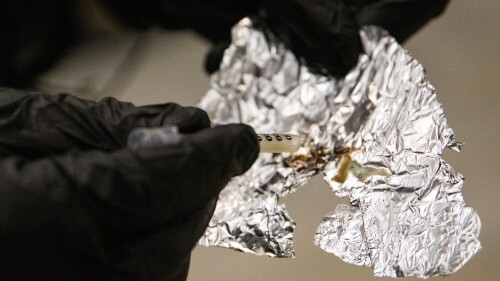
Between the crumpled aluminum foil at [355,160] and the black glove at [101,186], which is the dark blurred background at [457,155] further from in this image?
the black glove at [101,186]

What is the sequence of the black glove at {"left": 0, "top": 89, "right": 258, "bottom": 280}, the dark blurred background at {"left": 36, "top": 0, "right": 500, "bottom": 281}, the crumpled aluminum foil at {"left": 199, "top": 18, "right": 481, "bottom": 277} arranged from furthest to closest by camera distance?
the dark blurred background at {"left": 36, "top": 0, "right": 500, "bottom": 281}
the crumpled aluminum foil at {"left": 199, "top": 18, "right": 481, "bottom": 277}
the black glove at {"left": 0, "top": 89, "right": 258, "bottom": 280}

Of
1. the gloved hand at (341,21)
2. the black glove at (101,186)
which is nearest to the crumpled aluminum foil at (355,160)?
the gloved hand at (341,21)

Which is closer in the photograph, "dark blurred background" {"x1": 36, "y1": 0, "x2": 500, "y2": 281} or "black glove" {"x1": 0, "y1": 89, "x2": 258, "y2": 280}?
"black glove" {"x1": 0, "y1": 89, "x2": 258, "y2": 280}

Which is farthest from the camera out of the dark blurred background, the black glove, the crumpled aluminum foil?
the dark blurred background

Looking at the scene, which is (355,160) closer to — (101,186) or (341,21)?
(341,21)

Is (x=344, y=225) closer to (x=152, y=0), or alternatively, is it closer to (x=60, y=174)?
(x=60, y=174)

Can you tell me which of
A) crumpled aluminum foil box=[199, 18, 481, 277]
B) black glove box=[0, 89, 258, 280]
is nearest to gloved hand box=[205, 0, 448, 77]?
crumpled aluminum foil box=[199, 18, 481, 277]

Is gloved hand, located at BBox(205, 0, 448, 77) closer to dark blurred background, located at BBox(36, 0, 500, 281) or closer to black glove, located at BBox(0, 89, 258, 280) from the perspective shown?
dark blurred background, located at BBox(36, 0, 500, 281)
